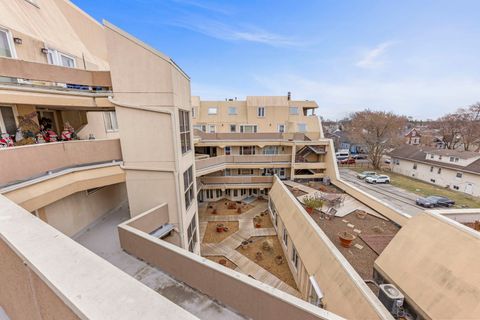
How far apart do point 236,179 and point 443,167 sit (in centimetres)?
3023

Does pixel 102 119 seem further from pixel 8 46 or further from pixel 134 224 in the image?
pixel 134 224

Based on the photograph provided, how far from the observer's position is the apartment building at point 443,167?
25156mm

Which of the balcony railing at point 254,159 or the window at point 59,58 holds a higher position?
the window at point 59,58

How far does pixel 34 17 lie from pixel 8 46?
3.51 meters

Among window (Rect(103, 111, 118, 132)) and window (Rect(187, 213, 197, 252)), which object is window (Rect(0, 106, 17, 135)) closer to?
window (Rect(103, 111, 118, 132))

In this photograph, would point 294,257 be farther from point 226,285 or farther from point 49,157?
point 49,157

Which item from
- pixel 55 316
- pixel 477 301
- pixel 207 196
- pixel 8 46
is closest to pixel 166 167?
pixel 55 316

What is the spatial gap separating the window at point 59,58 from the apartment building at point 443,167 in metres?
41.3

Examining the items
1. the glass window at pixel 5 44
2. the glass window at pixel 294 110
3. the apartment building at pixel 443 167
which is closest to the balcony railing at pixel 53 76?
the glass window at pixel 5 44

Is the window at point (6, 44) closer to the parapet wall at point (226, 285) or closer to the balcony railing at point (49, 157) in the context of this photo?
the balcony railing at point (49, 157)

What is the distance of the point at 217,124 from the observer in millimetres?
26469

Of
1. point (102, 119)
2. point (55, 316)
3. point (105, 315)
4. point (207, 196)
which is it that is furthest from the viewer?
point (207, 196)

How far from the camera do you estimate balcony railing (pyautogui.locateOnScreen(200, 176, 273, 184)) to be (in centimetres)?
2225

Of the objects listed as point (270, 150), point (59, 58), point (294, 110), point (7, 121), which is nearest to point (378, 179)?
point (294, 110)
